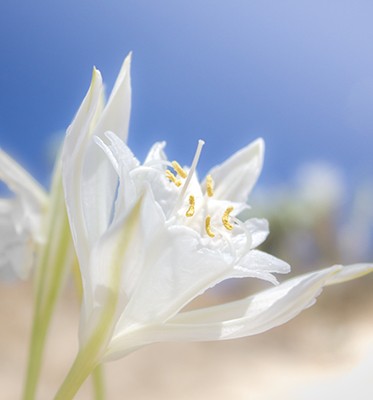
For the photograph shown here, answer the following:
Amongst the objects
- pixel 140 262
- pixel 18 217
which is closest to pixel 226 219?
pixel 140 262

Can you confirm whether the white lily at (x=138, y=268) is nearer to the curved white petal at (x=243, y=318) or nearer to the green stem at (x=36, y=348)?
the curved white petal at (x=243, y=318)

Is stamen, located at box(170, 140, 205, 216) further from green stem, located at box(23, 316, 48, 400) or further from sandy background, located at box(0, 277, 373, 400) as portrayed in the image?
sandy background, located at box(0, 277, 373, 400)

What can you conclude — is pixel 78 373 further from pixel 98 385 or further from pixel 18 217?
pixel 18 217

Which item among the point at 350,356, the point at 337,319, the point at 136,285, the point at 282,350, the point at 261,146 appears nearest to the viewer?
the point at 136,285

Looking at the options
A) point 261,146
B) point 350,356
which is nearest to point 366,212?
point 350,356

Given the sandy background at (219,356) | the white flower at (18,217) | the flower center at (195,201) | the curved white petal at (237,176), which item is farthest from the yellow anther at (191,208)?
the sandy background at (219,356)

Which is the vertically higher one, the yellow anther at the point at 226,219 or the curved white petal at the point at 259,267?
the yellow anther at the point at 226,219

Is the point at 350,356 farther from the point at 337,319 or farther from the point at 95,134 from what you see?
Result: the point at 95,134

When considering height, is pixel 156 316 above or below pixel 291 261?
below
